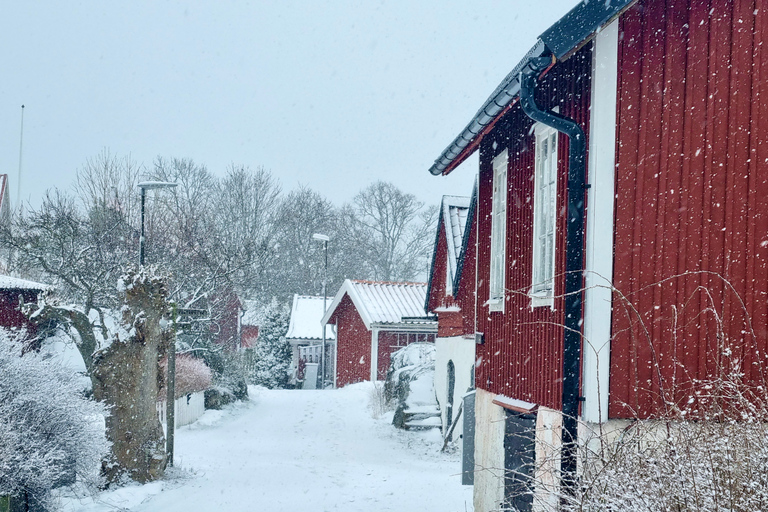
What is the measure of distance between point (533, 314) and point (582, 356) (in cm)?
118

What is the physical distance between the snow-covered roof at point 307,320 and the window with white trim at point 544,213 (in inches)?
1084

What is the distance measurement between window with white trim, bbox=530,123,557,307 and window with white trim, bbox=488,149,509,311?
Answer: 113 centimetres

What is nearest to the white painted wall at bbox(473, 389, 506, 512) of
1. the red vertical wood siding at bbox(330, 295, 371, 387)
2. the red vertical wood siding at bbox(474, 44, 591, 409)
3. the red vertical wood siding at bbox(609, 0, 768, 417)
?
the red vertical wood siding at bbox(474, 44, 591, 409)

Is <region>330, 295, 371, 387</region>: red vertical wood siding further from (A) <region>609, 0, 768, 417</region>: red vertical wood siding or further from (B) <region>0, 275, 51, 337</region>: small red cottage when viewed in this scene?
(A) <region>609, 0, 768, 417</region>: red vertical wood siding

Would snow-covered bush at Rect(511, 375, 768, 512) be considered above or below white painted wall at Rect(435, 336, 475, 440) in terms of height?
above

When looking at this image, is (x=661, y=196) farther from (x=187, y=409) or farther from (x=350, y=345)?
(x=350, y=345)

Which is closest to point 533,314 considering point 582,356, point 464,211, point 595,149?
point 582,356

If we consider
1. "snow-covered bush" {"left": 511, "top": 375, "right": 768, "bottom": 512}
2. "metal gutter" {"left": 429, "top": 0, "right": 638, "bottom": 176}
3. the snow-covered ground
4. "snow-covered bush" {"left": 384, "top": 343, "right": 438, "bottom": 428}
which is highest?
"metal gutter" {"left": 429, "top": 0, "right": 638, "bottom": 176}

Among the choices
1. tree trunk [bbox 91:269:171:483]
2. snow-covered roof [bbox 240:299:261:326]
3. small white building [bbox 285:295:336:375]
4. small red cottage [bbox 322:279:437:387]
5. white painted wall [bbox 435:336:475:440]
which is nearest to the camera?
tree trunk [bbox 91:269:171:483]

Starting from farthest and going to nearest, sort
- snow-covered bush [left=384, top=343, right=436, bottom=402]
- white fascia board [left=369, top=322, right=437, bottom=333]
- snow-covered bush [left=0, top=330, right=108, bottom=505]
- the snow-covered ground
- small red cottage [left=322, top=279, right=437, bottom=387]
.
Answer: small red cottage [left=322, top=279, right=437, bottom=387] → white fascia board [left=369, top=322, right=437, bottom=333] → snow-covered bush [left=384, top=343, right=436, bottom=402] → the snow-covered ground → snow-covered bush [left=0, top=330, right=108, bottom=505]

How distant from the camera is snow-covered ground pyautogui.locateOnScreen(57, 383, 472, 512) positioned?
9.91 m

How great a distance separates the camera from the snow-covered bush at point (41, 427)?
740cm

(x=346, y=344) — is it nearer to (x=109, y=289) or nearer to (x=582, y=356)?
(x=109, y=289)

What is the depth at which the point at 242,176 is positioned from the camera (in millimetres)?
41844
